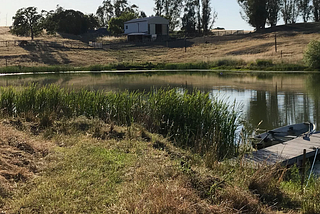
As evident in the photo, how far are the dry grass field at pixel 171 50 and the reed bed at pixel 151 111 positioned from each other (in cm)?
4266

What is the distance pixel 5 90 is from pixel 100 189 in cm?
986

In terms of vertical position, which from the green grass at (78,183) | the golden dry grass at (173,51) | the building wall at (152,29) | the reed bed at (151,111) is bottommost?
the green grass at (78,183)

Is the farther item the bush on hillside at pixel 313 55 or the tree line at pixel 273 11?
the tree line at pixel 273 11

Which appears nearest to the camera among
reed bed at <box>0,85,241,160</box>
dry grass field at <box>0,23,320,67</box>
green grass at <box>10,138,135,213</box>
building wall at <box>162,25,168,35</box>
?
green grass at <box>10,138,135,213</box>

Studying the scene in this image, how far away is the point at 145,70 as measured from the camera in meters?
58.4

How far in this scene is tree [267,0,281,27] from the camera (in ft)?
281

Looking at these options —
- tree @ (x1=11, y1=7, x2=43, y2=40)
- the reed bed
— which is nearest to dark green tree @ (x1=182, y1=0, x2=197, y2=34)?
tree @ (x1=11, y1=7, x2=43, y2=40)

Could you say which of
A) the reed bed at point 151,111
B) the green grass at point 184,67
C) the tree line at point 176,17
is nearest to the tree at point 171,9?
the tree line at point 176,17

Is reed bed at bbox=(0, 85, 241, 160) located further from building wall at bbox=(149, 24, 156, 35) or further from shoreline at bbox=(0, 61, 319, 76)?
building wall at bbox=(149, 24, 156, 35)

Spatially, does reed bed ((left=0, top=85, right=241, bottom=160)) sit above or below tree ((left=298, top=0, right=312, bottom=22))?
below

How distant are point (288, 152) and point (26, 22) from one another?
7838 centimetres

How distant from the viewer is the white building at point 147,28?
275 feet

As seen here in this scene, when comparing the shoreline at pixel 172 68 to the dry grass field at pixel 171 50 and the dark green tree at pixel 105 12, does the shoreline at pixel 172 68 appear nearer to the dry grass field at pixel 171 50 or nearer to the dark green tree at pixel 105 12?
the dry grass field at pixel 171 50

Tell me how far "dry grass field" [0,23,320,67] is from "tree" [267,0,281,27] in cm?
323
